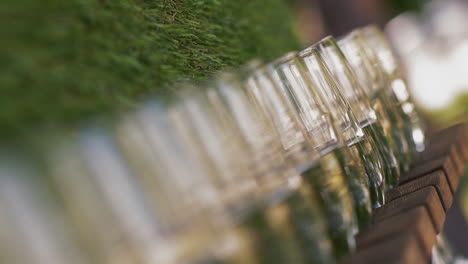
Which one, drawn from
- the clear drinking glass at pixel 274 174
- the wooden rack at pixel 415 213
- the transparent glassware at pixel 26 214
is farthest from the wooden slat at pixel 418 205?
the transparent glassware at pixel 26 214

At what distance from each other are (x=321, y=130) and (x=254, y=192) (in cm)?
24

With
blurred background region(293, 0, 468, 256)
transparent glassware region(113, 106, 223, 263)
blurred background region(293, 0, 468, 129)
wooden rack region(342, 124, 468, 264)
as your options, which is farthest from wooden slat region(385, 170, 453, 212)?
blurred background region(293, 0, 468, 129)

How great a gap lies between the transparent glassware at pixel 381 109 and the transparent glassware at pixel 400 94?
1.8 inches

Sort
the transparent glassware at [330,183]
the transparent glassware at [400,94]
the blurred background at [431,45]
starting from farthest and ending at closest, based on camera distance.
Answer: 1. the blurred background at [431,45]
2. the transparent glassware at [400,94]
3. the transparent glassware at [330,183]

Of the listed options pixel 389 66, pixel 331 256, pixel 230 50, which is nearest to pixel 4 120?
pixel 331 256

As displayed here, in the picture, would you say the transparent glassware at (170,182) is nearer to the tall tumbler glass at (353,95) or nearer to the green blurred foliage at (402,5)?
the tall tumbler glass at (353,95)

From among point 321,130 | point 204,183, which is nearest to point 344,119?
point 321,130

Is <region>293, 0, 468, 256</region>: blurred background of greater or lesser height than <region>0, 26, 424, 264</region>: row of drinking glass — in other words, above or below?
below

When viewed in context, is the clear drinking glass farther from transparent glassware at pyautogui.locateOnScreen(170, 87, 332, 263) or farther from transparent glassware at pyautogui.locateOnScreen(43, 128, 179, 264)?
transparent glassware at pyautogui.locateOnScreen(43, 128, 179, 264)

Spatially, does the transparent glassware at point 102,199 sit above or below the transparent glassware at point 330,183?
above

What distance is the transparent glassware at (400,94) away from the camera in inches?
49.9

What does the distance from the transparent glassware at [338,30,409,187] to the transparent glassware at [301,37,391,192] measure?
1.0 inches

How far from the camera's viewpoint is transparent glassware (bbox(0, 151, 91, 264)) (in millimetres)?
386

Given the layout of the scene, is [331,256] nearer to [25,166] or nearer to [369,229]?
[369,229]
